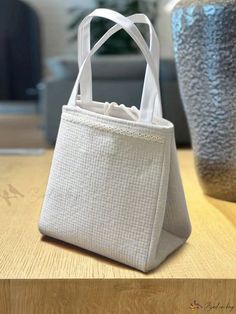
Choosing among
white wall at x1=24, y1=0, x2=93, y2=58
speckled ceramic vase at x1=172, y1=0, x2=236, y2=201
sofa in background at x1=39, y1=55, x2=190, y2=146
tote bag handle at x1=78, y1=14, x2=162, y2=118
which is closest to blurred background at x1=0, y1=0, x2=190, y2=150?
white wall at x1=24, y1=0, x2=93, y2=58

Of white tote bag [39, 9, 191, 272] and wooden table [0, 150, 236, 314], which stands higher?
white tote bag [39, 9, 191, 272]

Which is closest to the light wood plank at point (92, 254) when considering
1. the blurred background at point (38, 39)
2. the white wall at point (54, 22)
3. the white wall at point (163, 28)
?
the blurred background at point (38, 39)

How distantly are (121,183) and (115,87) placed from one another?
5.38 ft

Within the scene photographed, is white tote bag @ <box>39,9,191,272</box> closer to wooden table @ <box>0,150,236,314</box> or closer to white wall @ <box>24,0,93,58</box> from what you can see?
wooden table @ <box>0,150,236,314</box>

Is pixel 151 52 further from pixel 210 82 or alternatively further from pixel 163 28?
pixel 163 28

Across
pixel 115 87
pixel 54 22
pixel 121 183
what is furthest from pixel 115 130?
pixel 54 22

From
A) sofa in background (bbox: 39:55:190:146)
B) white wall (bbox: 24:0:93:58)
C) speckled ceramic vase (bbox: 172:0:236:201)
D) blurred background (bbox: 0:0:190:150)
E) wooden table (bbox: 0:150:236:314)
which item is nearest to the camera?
wooden table (bbox: 0:150:236:314)

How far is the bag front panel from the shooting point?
0.53 m

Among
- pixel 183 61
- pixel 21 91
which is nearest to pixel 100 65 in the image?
pixel 183 61

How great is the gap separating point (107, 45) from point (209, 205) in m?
3.12

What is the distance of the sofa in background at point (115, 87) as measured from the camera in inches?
83.6

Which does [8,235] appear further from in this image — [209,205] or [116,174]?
[209,205]

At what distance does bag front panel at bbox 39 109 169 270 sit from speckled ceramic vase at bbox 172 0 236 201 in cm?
24

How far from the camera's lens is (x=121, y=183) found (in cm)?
54
